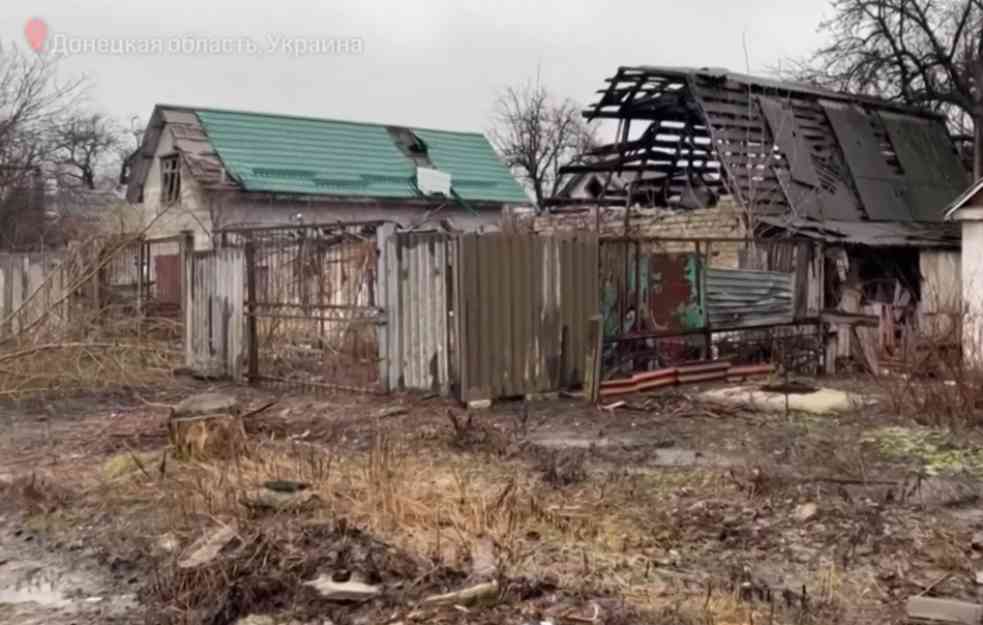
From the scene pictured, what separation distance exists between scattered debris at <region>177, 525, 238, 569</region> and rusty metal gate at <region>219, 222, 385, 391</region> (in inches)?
207

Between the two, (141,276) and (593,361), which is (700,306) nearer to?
(593,361)

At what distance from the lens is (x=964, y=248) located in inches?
568

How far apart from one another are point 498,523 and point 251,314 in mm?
7087

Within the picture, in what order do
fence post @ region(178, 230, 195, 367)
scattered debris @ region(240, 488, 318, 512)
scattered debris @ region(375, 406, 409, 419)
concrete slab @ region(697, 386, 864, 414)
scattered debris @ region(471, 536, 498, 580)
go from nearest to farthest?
scattered debris @ region(471, 536, 498, 580) < scattered debris @ region(240, 488, 318, 512) < scattered debris @ region(375, 406, 409, 419) < concrete slab @ region(697, 386, 864, 414) < fence post @ region(178, 230, 195, 367)

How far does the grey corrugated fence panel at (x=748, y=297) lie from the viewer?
486 inches

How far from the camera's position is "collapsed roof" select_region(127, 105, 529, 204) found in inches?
964

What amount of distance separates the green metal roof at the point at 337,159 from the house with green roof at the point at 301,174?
0.11 ft

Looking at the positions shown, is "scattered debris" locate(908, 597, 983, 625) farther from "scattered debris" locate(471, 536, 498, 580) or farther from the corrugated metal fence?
the corrugated metal fence

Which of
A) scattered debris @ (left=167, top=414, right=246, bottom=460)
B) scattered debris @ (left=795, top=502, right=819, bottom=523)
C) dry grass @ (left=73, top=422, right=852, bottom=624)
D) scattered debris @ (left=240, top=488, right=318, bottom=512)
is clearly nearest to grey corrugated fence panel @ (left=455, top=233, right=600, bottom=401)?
dry grass @ (left=73, top=422, right=852, bottom=624)

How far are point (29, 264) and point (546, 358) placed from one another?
1027 centimetres

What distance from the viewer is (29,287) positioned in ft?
50.9

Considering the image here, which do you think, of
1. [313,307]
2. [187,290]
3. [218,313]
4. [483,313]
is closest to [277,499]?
[483,313]

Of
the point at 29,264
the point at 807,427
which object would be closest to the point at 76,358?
the point at 29,264

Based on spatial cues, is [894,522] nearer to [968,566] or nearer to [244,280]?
[968,566]
